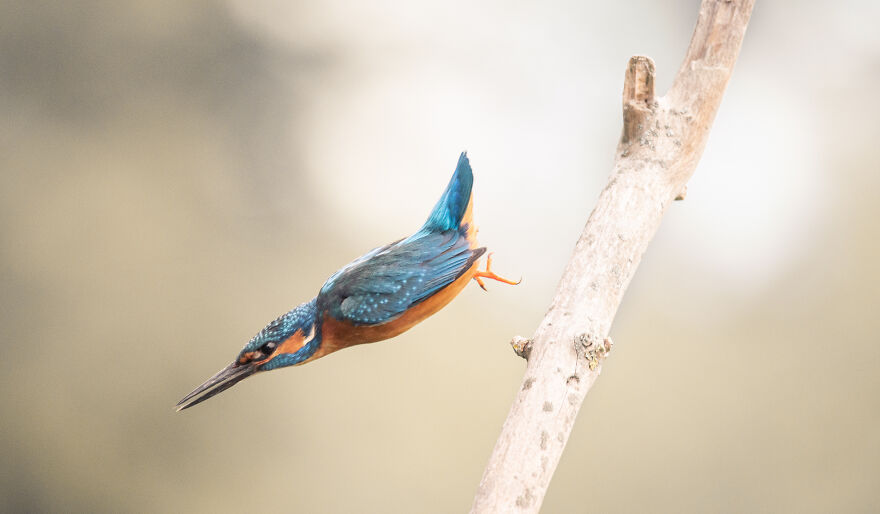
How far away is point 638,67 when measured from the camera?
3.78 feet

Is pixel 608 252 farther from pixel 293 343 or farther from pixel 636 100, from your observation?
pixel 293 343

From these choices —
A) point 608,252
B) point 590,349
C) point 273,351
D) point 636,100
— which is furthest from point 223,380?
point 636,100

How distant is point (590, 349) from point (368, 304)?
31 cm

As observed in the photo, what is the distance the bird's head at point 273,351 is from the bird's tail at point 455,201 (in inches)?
8.7

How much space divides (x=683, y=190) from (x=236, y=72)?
1312mm

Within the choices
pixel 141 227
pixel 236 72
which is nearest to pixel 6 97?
pixel 141 227

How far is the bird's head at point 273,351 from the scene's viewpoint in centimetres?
85

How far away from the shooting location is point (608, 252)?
105 cm

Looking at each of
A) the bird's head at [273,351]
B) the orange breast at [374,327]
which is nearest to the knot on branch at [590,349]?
the orange breast at [374,327]

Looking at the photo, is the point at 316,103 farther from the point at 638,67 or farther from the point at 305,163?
the point at 638,67

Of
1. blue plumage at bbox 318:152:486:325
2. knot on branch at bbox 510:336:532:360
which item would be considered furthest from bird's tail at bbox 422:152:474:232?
knot on branch at bbox 510:336:532:360

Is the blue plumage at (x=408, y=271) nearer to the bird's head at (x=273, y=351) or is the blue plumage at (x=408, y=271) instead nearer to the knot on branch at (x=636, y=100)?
the bird's head at (x=273, y=351)

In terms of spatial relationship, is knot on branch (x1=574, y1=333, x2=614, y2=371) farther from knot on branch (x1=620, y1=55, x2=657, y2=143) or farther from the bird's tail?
knot on branch (x1=620, y1=55, x2=657, y2=143)

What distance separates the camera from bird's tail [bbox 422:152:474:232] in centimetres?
92
